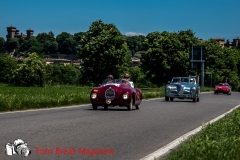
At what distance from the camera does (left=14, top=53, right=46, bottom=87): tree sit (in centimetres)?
8956

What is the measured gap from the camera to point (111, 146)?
382 inches

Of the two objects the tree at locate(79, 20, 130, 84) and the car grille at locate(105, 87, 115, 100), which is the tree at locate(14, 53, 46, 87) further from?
the car grille at locate(105, 87, 115, 100)

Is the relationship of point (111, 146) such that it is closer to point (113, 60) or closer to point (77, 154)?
point (77, 154)

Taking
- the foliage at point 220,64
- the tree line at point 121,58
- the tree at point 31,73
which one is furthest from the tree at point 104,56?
the foliage at point 220,64

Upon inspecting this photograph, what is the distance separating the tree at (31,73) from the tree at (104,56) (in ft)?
33.5

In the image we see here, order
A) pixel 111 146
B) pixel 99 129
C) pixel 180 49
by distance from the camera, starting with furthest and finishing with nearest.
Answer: pixel 180 49
pixel 99 129
pixel 111 146

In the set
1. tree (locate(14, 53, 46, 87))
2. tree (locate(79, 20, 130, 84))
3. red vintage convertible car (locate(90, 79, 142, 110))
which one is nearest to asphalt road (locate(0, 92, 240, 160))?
red vintage convertible car (locate(90, 79, 142, 110))

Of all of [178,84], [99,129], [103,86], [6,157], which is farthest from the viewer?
[178,84]

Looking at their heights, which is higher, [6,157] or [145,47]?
[145,47]

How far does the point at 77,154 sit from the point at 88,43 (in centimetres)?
7370

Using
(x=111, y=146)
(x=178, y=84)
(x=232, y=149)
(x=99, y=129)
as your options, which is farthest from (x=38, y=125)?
(x=178, y=84)

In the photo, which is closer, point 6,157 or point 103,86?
point 6,157

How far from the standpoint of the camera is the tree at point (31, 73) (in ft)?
294

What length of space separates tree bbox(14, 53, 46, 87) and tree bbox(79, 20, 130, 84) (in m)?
10.2
